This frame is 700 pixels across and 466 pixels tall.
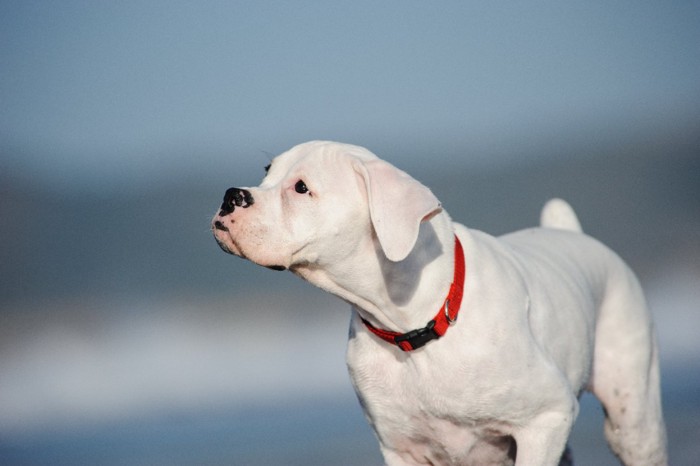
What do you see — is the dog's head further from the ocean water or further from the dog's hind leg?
the ocean water

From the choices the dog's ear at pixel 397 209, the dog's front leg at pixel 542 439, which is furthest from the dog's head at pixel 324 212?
the dog's front leg at pixel 542 439

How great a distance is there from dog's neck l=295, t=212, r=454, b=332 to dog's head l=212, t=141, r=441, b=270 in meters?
0.08

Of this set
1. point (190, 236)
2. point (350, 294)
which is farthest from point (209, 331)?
point (350, 294)

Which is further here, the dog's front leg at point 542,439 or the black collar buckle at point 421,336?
the dog's front leg at point 542,439

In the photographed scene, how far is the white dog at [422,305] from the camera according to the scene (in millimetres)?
4863

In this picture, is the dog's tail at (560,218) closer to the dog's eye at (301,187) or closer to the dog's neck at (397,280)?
the dog's neck at (397,280)

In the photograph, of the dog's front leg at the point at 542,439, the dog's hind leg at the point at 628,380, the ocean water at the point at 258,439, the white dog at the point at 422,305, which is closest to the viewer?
the white dog at the point at 422,305

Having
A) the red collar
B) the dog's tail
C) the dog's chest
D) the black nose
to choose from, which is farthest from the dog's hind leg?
the black nose

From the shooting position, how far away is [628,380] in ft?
20.9

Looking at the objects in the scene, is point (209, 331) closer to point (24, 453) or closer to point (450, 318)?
point (24, 453)

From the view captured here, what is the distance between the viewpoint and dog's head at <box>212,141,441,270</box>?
4.73 m

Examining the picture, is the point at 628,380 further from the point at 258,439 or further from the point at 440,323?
the point at 258,439

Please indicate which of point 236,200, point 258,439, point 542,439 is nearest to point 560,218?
point 542,439

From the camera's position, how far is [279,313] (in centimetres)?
1828
